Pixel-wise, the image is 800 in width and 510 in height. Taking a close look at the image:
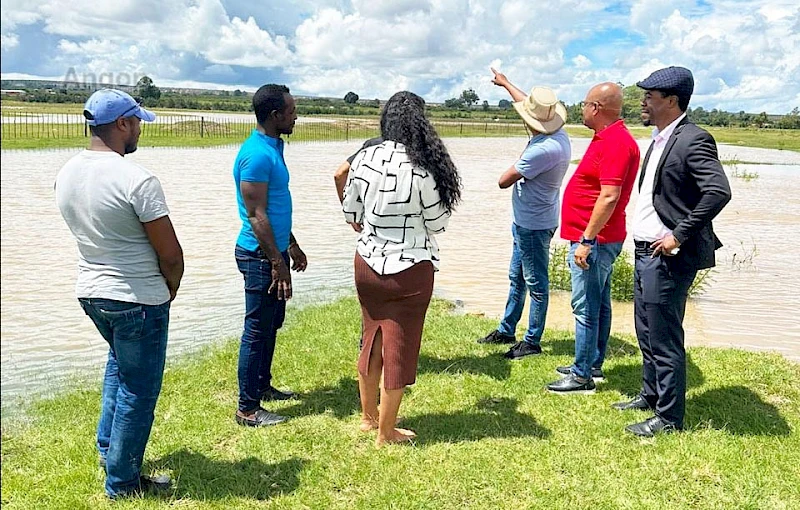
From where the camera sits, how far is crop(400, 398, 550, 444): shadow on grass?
423 centimetres

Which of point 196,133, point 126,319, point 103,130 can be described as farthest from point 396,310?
point 196,133

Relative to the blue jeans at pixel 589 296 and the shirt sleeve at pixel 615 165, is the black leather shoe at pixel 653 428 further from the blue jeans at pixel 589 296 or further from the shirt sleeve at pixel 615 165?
the shirt sleeve at pixel 615 165

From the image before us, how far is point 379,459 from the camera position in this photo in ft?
12.7

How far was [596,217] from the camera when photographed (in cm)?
445

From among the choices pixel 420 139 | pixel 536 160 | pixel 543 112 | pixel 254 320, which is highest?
pixel 543 112

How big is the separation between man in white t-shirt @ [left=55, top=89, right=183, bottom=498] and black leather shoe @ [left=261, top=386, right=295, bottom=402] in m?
1.46

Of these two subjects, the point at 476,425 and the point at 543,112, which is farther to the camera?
the point at 543,112

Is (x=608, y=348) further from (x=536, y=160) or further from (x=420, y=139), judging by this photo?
(x=420, y=139)

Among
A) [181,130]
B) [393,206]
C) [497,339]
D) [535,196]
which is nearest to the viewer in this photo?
[393,206]

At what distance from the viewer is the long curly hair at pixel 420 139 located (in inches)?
143

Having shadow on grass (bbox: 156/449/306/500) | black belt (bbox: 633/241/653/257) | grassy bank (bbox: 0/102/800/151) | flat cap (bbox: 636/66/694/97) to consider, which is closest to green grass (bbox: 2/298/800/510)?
shadow on grass (bbox: 156/449/306/500)

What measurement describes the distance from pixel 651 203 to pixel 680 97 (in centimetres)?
68

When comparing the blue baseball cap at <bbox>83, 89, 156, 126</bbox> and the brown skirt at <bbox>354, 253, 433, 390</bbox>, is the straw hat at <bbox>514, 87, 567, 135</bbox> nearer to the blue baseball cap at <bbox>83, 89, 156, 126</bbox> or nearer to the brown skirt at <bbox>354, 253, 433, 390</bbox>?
the brown skirt at <bbox>354, 253, 433, 390</bbox>

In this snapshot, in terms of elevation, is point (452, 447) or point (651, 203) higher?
point (651, 203)
